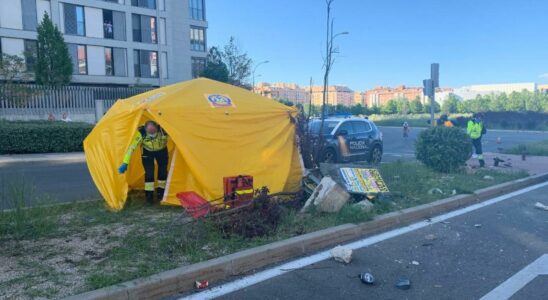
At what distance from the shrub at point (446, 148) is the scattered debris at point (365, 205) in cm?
498

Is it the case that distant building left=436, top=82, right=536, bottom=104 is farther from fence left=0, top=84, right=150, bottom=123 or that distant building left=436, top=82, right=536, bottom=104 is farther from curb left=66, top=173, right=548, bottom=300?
curb left=66, top=173, right=548, bottom=300

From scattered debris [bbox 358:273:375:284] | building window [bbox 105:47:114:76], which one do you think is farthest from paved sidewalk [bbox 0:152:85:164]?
building window [bbox 105:47:114:76]

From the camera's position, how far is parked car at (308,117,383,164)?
12797 mm

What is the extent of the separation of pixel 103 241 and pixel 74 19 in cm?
3695

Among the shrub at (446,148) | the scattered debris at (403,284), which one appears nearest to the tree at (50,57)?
the shrub at (446,148)

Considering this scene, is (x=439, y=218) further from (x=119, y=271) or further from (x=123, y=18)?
(x=123, y=18)

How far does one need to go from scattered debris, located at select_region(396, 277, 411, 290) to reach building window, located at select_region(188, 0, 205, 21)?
46646 millimetres

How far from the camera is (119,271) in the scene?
4223 millimetres

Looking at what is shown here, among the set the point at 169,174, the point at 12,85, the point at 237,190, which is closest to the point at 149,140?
the point at 169,174

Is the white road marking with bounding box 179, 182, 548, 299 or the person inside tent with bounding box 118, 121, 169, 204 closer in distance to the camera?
the white road marking with bounding box 179, 182, 548, 299

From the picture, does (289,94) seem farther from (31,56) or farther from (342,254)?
(342,254)

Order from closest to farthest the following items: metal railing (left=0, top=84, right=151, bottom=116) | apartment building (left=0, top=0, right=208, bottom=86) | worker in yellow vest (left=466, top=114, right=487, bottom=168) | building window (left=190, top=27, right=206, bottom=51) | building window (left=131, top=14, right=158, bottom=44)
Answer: worker in yellow vest (left=466, top=114, right=487, bottom=168) → metal railing (left=0, top=84, right=151, bottom=116) → apartment building (left=0, top=0, right=208, bottom=86) → building window (left=131, top=14, right=158, bottom=44) → building window (left=190, top=27, right=206, bottom=51)

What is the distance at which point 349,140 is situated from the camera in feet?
43.7

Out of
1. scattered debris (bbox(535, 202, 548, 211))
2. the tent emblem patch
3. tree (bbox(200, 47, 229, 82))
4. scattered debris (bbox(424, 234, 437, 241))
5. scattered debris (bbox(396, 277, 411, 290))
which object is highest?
tree (bbox(200, 47, 229, 82))
